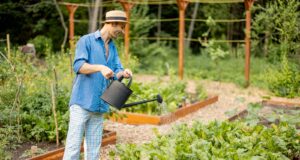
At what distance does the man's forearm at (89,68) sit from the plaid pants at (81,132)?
348mm

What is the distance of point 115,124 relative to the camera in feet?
22.9

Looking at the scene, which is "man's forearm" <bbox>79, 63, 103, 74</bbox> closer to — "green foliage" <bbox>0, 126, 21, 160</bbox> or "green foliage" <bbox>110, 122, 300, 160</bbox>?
"green foliage" <bbox>110, 122, 300, 160</bbox>

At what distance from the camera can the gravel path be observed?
20.2 feet

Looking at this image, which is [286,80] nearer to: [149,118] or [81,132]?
[149,118]

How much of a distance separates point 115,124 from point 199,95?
97.6 inches

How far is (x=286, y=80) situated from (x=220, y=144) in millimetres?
4262

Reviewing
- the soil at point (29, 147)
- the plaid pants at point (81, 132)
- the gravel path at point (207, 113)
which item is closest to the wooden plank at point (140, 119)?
the gravel path at point (207, 113)

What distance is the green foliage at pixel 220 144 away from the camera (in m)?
3.91

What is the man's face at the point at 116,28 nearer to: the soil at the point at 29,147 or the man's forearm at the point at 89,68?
the man's forearm at the point at 89,68

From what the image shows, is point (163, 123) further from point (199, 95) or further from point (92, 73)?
point (92, 73)

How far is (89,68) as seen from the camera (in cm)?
360

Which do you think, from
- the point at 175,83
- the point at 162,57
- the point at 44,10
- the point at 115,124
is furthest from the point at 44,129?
the point at 44,10

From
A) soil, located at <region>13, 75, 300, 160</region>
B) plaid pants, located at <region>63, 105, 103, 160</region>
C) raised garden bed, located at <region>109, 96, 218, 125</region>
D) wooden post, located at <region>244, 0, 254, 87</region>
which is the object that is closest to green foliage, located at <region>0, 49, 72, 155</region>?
soil, located at <region>13, 75, 300, 160</region>

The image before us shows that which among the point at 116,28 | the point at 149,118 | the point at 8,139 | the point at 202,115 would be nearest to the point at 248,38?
the point at 202,115
